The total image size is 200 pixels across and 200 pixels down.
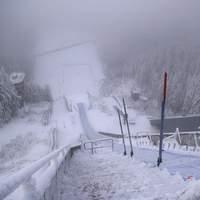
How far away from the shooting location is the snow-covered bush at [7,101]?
35631 mm

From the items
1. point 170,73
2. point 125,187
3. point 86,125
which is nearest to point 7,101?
point 86,125

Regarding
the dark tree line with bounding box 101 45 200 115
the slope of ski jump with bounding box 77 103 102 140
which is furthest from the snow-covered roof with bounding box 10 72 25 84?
the dark tree line with bounding box 101 45 200 115

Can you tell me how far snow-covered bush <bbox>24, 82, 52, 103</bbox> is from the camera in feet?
152

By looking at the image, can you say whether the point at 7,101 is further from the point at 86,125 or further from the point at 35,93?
the point at 86,125

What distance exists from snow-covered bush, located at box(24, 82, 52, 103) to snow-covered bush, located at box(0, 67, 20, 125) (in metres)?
5.87

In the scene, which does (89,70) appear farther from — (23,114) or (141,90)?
(23,114)

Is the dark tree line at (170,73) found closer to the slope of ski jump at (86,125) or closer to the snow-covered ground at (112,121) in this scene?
the snow-covered ground at (112,121)

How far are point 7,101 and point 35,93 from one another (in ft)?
35.2

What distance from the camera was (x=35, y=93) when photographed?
47562mm

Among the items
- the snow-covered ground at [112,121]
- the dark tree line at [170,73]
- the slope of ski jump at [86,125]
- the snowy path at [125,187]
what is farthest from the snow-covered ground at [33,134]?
the dark tree line at [170,73]

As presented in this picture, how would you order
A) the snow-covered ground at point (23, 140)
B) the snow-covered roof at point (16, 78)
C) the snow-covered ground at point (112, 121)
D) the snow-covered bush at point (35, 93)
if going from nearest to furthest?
the snow-covered ground at point (23, 140) → the snow-covered ground at point (112, 121) → the snow-covered roof at point (16, 78) → the snow-covered bush at point (35, 93)

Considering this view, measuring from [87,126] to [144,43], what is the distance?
4086 cm

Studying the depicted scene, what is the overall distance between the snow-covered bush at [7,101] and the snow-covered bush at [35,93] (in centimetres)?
587

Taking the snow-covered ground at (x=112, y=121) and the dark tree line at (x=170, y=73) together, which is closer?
the snow-covered ground at (x=112, y=121)
